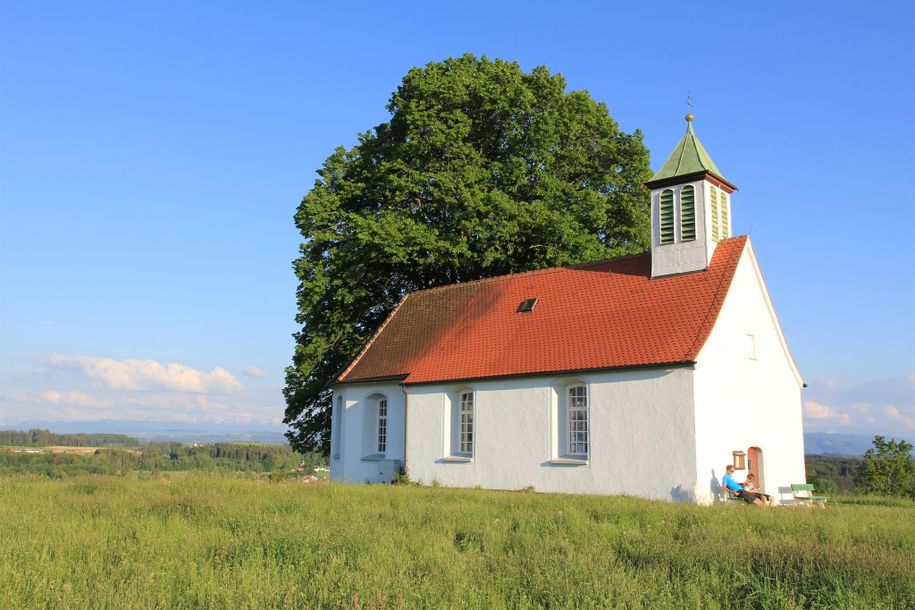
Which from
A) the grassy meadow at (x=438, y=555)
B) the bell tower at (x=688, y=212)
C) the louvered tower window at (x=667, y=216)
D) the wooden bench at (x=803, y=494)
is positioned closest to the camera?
the grassy meadow at (x=438, y=555)

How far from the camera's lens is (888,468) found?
2872cm

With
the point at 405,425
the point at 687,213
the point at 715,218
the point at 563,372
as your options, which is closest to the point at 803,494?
the point at 563,372

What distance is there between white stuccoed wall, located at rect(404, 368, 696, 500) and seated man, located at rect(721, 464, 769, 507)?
0.82 meters

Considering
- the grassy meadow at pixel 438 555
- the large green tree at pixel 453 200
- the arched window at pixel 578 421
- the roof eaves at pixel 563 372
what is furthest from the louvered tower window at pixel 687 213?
the grassy meadow at pixel 438 555

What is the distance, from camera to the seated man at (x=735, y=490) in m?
17.7

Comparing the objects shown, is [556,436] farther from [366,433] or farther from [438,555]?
[438,555]

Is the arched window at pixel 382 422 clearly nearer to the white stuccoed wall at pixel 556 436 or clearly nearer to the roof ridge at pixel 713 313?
the white stuccoed wall at pixel 556 436

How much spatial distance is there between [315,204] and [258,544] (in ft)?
71.7

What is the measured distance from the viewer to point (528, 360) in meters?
22.4

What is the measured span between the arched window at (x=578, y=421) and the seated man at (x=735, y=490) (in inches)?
155

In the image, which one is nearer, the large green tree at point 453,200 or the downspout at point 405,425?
the downspout at point 405,425

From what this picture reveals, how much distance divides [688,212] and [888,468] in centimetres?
1454

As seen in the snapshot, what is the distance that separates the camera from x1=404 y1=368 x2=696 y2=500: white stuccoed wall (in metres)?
18.8

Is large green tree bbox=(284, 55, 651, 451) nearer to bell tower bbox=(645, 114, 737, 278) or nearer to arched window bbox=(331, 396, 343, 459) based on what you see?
arched window bbox=(331, 396, 343, 459)
